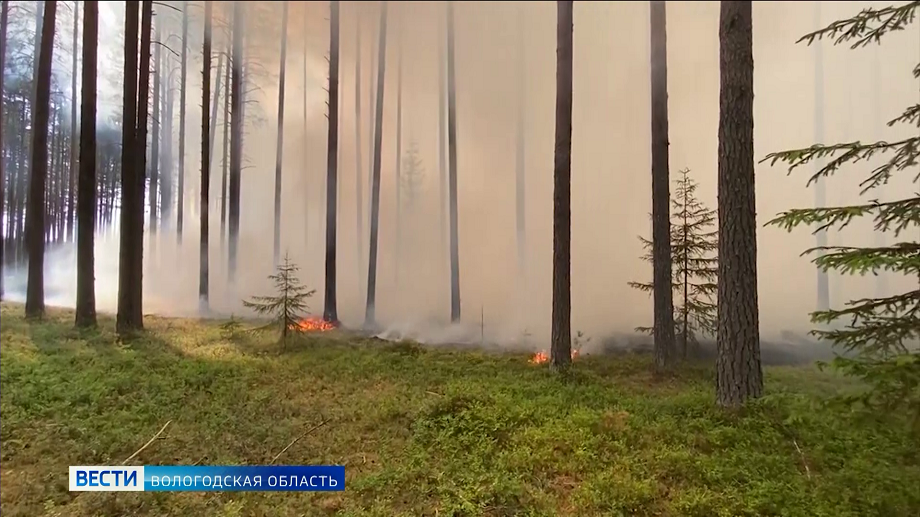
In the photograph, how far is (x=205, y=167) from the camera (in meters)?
6.51

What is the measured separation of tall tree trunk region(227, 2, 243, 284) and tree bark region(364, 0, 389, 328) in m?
1.88

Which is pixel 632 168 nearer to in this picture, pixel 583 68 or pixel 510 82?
pixel 583 68

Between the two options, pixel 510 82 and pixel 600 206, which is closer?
pixel 600 206

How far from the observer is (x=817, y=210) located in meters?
2.92

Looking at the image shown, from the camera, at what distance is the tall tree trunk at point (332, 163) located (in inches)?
264

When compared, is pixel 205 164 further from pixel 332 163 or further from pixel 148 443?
pixel 148 443

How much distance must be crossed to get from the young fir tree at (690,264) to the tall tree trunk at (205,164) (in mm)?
6043

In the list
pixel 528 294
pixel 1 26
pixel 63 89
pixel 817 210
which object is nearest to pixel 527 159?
pixel 528 294

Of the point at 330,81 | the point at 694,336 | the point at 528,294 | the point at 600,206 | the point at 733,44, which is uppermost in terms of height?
the point at 330,81

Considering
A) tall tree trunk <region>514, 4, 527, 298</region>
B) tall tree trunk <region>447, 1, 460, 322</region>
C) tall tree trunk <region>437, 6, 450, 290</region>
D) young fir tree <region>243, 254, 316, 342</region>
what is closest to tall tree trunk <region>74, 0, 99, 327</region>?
young fir tree <region>243, 254, 316, 342</region>

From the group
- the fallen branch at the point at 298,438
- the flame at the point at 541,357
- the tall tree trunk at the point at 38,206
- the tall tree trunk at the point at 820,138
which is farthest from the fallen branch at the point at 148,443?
the tall tree trunk at the point at 820,138

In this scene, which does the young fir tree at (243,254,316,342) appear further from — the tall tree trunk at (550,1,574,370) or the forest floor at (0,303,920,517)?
the tall tree trunk at (550,1,574,370)

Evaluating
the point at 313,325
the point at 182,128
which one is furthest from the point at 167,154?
the point at 313,325

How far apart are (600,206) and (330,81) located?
4518mm
